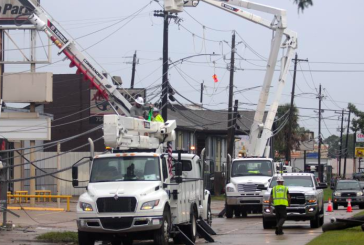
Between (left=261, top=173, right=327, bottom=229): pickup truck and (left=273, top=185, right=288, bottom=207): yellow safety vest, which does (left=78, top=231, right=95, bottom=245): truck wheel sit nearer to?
(left=273, top=185, right=288, bottom=207): yellow safety vest

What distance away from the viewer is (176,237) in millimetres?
19141

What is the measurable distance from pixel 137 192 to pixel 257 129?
19.7m

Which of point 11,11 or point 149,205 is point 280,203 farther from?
point 11,11

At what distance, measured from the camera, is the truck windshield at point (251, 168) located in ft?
105

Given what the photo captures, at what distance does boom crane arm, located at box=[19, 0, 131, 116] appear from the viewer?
31.1 meters

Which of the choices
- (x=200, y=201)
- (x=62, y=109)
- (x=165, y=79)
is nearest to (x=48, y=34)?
(x=165, y=79)

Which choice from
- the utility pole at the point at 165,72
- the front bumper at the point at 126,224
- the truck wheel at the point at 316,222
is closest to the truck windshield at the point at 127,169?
the front bumper at the point at 126,224

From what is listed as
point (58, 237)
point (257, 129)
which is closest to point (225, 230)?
point (58, 237)

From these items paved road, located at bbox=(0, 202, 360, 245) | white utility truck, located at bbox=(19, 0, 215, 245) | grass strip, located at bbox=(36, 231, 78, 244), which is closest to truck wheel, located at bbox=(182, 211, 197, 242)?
white utility truck, located at bbox=(19, 0, 215, 245)

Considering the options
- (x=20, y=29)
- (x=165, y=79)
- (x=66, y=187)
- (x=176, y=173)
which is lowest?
(x=66, y=187)

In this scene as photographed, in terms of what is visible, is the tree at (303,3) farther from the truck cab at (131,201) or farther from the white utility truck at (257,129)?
the white utility truck at (257,129)

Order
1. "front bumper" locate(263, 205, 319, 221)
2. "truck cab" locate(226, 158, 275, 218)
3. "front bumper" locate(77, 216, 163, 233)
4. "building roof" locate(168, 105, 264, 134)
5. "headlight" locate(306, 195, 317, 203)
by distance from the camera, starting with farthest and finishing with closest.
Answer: "building roof" locate(168, 105, 264, 134) < "truck cab" locate(226, 158, 275, 218) < "headlight" locate(306, 195, 317, 203) < "front bumper" locate(263, 205, 319, 221) < "front bumper" locate(77, 216, 163, 233)

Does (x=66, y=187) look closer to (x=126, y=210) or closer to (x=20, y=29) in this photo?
(x=20, y=29)

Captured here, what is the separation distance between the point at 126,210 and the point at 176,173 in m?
1.86
